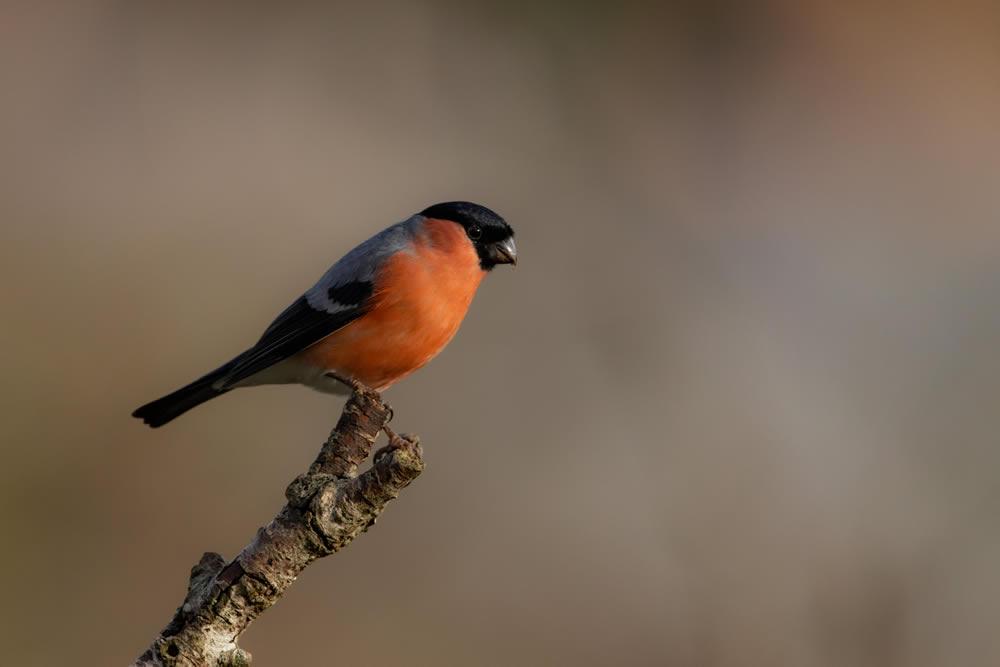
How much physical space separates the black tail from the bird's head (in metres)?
1.38

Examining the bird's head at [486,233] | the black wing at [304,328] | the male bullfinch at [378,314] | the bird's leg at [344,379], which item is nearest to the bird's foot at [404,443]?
the bird's leg at [344,379]

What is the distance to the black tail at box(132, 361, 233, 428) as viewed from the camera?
182 inches

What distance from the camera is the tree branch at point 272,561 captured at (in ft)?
9.14

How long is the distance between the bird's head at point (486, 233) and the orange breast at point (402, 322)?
0.64 ft

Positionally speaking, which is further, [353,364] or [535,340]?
[535,340]

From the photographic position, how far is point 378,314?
4344 mm

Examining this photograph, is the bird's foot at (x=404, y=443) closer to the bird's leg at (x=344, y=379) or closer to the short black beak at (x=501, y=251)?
the bird's leg at (x=344, y=379)

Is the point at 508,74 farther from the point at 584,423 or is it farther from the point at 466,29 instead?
the point at 584,423

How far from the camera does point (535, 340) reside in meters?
8.36

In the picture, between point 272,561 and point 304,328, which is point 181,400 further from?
point 272,561

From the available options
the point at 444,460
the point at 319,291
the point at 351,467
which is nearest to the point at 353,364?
the point at 319,291

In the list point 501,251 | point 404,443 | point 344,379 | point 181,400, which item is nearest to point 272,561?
point 404,443

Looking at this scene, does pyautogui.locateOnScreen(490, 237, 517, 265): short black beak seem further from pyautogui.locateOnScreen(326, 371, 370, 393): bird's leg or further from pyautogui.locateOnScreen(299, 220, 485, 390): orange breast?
pyautogui.locateOnScreen(326, 371, 370, 393): bird's leg

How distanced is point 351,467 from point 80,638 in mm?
4617
